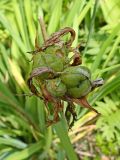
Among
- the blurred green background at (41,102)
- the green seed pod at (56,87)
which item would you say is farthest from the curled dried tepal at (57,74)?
the blurred green background at (41,102)

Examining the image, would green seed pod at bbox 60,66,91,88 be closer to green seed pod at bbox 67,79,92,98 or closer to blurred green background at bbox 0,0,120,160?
green seed pod at bbox 67,79,92,98

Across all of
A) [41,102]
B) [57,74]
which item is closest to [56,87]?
[57,74]

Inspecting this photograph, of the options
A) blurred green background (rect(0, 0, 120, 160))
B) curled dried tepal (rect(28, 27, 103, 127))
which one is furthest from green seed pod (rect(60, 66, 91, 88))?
blurred green background (rect(0, 0, 120, 160))

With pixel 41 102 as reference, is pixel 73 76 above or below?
below

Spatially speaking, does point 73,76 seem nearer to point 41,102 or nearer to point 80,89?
point 80,89

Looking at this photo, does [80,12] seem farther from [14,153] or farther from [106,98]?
[14,153]

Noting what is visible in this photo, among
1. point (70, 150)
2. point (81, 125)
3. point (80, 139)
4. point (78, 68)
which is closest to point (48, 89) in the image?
point (78, 68)
